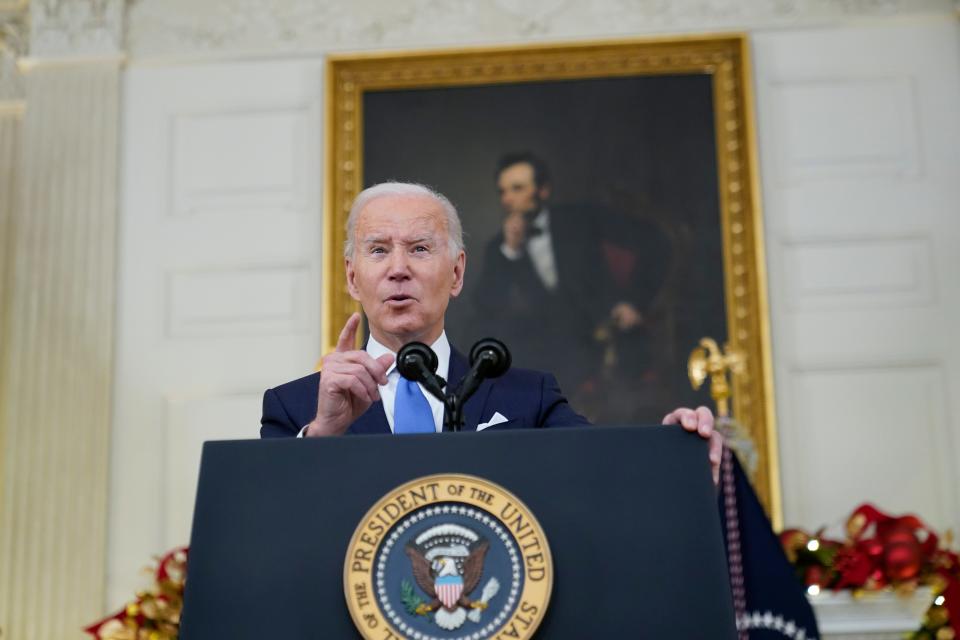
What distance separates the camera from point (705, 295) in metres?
6.21

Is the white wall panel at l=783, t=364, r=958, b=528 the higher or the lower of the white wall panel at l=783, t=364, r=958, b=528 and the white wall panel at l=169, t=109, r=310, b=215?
the lower

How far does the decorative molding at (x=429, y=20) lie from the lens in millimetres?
6574

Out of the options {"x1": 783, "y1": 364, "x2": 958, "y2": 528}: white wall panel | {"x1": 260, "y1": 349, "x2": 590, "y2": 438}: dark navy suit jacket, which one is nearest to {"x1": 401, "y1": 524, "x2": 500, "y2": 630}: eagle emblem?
{"x1": 260, "y1": 349, "x2": 590, "y2": 438}: dark navy suit jacket

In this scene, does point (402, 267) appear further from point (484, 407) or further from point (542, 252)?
point (542, 252)

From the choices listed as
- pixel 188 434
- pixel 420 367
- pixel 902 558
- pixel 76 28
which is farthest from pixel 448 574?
pixel 76 28

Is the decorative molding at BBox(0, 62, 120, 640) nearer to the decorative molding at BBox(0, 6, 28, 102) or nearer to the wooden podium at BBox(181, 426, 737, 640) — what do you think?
the decorative molding at BBox(0, 6, 28, 102)

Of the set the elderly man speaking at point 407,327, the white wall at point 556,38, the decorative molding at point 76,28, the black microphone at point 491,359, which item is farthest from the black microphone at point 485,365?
the decorative molding at point 76,28

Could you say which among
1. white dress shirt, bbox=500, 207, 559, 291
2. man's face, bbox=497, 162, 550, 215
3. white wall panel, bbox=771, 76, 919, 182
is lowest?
white dress shirt, bbox=500, 207, 559, 291

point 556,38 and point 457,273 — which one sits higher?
point 556,38

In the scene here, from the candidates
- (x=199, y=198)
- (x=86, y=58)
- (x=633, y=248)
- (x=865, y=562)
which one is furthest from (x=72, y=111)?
(x=865, y=562)

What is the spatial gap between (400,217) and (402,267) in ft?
0.40

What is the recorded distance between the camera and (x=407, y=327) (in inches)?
102

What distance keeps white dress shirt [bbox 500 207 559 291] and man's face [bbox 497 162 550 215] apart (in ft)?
0.23

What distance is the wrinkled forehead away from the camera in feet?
8.66
